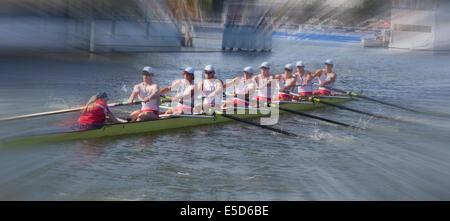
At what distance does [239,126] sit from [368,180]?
611 cm

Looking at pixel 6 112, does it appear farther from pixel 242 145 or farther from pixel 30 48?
pixel 30 48

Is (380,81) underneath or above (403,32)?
underneath

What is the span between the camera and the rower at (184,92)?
47.3 feet

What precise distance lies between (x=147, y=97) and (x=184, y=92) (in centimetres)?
125

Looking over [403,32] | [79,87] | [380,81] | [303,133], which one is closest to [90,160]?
[303,133]

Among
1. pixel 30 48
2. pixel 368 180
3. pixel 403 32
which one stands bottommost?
pixel 368 180

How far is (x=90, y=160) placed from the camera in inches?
434

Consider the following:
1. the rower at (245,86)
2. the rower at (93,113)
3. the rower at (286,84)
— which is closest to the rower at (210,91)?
the rower at (245,86)

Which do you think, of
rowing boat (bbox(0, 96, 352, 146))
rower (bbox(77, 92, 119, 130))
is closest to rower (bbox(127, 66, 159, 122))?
rowing boat (bbox(0, 96, 352, 146))

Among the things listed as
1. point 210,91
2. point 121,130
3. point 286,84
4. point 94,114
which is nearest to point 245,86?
point 286,84

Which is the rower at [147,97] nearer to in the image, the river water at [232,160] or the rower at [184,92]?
the river water at [232,160]

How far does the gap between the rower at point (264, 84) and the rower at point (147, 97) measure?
16.5 feet

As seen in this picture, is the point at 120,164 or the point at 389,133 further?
the point at 389,133

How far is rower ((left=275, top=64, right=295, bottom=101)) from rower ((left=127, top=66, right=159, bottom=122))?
20.4 feet
